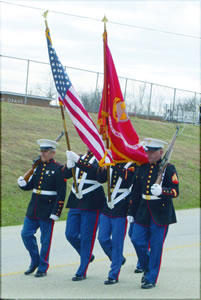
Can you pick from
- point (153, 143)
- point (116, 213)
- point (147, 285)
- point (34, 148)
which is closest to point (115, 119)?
point (153, 143)

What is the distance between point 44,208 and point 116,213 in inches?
39.5

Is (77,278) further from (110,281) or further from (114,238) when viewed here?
(114,238)

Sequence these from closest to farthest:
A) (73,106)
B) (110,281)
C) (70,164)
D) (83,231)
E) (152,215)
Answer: (152,215) → (110,281) → (70,164) → (73,106) → (83,231)

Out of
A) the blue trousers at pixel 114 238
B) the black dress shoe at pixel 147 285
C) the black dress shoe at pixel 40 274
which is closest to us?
the black dress shoe at pixel 147 285

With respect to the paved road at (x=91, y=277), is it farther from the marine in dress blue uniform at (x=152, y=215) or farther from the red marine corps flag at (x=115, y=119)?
the red marine corps flag at (x=115, y=119)

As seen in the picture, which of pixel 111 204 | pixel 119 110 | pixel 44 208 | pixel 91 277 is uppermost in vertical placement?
pixel 119 110

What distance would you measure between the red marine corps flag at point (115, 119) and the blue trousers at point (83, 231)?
0.93 meters

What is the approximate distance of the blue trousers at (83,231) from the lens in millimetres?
8203

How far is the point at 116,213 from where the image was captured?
26.4 ft

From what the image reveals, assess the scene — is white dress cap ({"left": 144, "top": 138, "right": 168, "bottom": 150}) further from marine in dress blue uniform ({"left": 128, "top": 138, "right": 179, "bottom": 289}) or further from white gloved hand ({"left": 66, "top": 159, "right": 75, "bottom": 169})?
white gloved hand ({"left": 66, "top": 159, "right": 75, "bottom": 169})

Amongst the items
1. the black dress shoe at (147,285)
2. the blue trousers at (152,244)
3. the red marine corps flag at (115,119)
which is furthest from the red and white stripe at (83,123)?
the black dress shoe at (147,285)

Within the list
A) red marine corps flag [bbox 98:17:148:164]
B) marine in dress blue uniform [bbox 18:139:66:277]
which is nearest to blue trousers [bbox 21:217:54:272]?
marine in dress blue uniform [bbox 18:139:66:277]

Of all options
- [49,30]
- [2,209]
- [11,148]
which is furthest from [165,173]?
[11,148]

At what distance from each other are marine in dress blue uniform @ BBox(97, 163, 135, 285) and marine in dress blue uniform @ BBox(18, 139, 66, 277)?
64 cm
